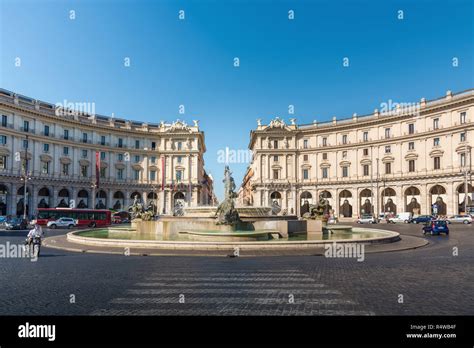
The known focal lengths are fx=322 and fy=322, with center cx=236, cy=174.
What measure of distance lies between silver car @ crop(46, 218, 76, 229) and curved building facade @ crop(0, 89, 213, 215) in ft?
46.7

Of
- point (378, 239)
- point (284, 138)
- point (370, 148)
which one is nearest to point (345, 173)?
point (370, 148)

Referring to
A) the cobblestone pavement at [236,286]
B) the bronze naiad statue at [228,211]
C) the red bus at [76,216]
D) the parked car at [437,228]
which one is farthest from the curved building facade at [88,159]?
the parked car at [437,228]

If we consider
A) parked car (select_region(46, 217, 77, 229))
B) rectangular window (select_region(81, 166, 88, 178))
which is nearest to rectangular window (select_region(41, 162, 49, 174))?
rectangular window (select_region(81, 166, 88, 178))

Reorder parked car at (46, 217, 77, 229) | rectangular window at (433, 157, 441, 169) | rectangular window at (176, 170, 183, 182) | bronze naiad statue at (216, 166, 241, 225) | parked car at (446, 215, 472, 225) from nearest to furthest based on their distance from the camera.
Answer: bronze naiad statue at (216, 166, 241, 225), parked car at (46, 217, 77, 229), parked car at (446, 215, 472, 225), rectangular window at (433, 157, 441, 169), rectangular window at (176, 170, 183, 182)

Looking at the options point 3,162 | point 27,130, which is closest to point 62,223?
point 3,162

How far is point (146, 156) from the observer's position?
79.5 m

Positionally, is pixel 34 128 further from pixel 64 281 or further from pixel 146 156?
pixel 64 281

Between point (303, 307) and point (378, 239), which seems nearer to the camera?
point (303, 307)

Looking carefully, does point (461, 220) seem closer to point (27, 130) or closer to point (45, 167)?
point (45, 167)

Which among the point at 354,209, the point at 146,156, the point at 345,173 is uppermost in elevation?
the point at 146,156

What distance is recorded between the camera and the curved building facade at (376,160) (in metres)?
57.0

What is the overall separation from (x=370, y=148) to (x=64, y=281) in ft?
229

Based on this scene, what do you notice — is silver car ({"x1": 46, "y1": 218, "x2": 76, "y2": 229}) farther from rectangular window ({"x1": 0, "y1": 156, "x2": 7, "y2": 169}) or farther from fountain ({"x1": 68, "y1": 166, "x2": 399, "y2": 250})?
rectangular window ({"x1": 0, "y1": 156, "x2": 7, "y2": 169})

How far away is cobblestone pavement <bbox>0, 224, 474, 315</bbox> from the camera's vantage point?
6.86 meters
